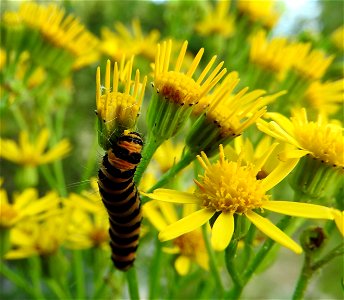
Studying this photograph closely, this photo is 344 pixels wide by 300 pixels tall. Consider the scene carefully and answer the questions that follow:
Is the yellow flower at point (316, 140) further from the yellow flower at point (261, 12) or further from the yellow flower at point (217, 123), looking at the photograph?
the yellow flower at point (261, 12)

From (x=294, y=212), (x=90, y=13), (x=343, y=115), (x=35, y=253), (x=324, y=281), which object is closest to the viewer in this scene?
(x=294, y=212)

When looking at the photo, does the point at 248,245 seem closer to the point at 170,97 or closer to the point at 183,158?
the point at 183,158

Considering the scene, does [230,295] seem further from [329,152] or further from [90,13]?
[90,13]

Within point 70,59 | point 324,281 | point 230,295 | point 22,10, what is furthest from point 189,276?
point 324,281

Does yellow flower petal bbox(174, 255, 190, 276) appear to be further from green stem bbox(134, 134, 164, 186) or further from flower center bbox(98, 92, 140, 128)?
flower center bbox(98, 92, 140, 128)

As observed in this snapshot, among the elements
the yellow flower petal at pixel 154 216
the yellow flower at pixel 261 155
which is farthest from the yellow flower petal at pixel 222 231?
the yellow flower petal at pixel 154 216
